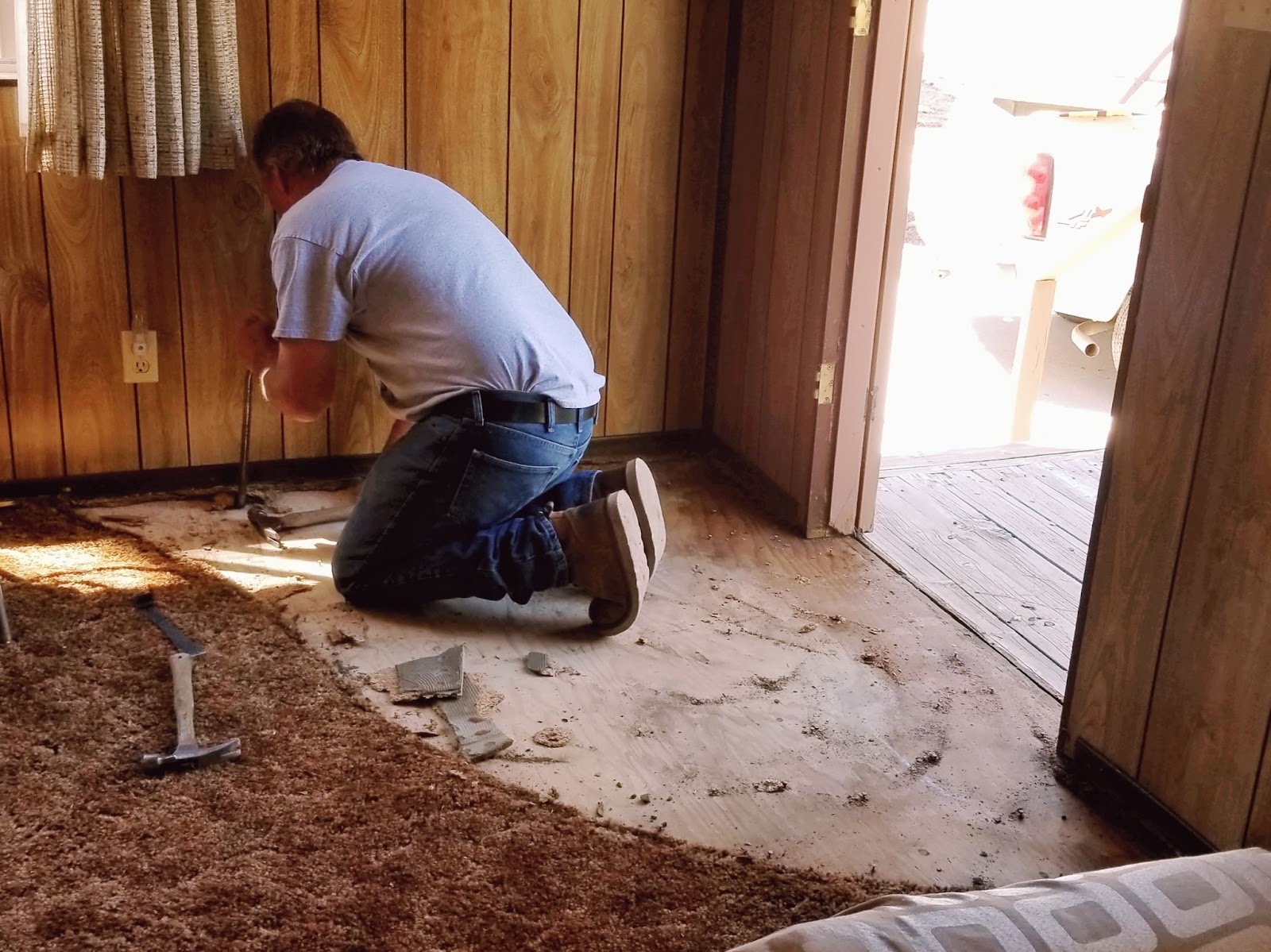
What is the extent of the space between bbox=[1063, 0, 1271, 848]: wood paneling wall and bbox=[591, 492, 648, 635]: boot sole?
0.88 m

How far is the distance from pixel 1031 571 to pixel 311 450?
1841mm

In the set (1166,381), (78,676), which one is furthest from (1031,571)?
(78,676)

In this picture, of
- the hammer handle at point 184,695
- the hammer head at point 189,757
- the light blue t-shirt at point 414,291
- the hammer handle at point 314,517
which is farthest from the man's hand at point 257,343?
the hammer head at point 189,757

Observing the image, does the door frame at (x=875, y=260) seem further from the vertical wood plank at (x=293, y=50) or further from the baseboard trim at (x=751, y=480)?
the vertical wood plank at (x=293, y=50)

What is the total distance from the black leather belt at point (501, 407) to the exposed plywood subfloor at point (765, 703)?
1.41ft

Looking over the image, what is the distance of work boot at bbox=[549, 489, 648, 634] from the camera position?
94.9 inches

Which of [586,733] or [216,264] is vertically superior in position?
[216,264]

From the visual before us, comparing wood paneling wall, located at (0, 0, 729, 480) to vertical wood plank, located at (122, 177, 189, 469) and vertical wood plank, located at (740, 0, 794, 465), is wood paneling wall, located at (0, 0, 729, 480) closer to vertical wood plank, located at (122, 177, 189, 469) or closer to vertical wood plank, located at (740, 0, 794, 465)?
vertical wood plank, located at (122, 177, 189, 469)

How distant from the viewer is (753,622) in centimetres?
258

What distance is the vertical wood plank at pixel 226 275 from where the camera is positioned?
112 inches

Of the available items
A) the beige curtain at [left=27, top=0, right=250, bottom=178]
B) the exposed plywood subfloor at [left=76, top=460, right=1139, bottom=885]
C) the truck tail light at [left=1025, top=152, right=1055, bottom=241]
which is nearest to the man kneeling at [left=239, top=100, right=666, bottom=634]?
the exposed plywood subfloor at [left=76, top=460, right=1139, bottom=885]

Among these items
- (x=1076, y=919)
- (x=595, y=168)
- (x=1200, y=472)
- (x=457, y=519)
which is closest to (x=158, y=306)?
(x=457, y=519)

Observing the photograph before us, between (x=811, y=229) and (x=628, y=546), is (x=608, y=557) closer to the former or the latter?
(x=628, y=546)

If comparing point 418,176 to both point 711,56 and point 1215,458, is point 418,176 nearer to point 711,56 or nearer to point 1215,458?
point 711,56
